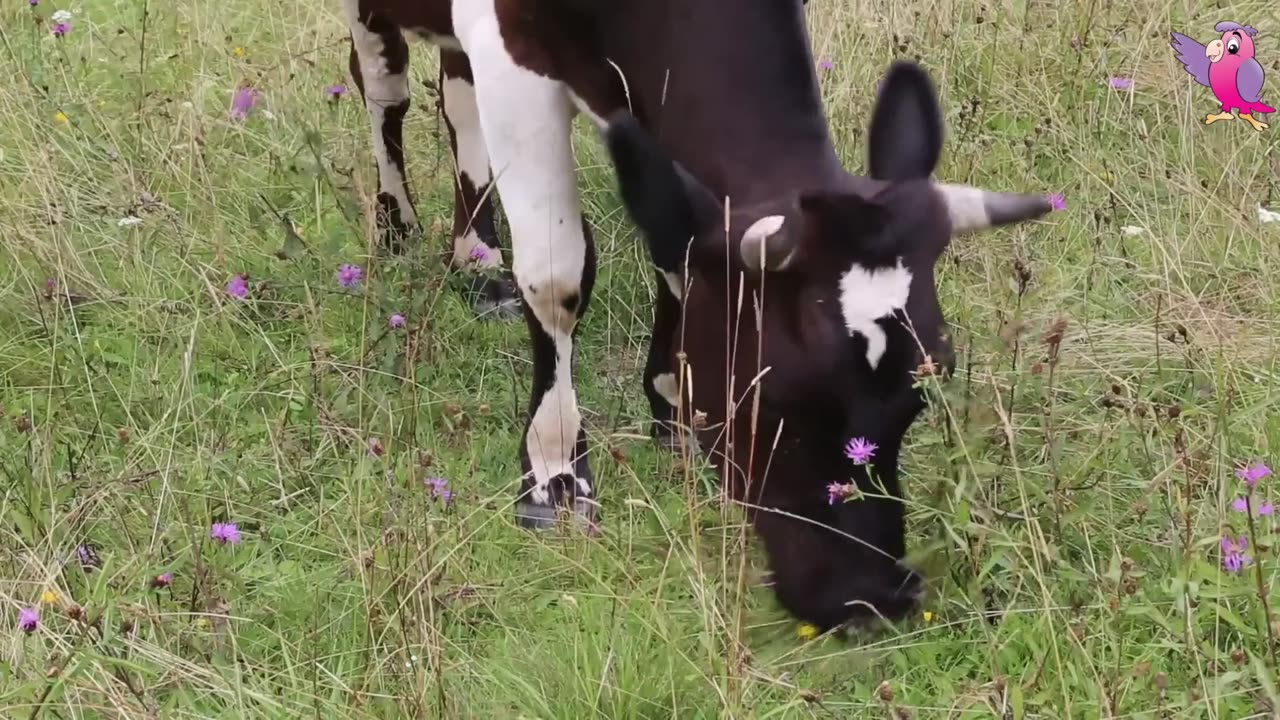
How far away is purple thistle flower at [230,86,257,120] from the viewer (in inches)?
170

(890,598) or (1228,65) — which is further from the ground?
(1228,65)

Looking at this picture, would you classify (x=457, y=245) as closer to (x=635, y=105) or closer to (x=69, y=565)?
(x=635, y=105)

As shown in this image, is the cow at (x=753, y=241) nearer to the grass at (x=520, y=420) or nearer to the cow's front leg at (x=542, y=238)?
the cow's front leg at (x=542, y=238)

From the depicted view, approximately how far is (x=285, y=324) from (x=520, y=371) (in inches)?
27.4

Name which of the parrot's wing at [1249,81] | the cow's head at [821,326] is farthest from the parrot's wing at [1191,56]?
the cow's head at [821,326]

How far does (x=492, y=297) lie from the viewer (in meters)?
3.93

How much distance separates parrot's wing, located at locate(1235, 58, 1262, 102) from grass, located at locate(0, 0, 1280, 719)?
191mm

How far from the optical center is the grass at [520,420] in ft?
6.89

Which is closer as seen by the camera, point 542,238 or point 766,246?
point 766,246

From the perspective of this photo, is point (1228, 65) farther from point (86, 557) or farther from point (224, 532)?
point (86, 557)

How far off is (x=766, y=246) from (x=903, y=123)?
1.69 ft

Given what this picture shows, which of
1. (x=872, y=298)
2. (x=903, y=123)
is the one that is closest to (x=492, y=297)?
(x=903, y=123)

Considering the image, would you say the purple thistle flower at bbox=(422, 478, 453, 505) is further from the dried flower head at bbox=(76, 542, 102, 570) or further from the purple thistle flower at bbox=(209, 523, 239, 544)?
the dried flower head at bbox=(76, 542, 102, 570)

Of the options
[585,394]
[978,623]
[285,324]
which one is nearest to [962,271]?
[585,394]
